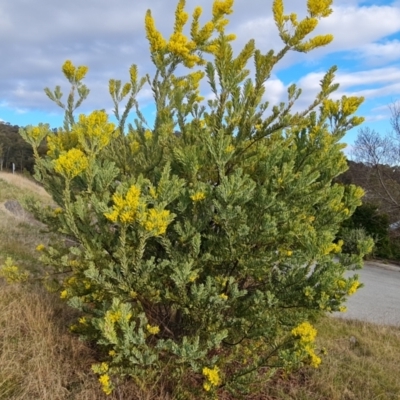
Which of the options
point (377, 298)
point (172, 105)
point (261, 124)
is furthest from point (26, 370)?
point (377, 298)

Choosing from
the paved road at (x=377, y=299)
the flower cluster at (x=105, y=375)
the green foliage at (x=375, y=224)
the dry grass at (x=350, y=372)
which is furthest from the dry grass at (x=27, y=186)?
the flower cluster at (x=105, y=375)

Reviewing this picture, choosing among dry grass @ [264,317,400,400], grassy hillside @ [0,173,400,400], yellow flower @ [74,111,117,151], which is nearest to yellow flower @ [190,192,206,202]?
yellow flower @ [74,111,117,151]

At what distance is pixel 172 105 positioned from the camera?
2.70 meters

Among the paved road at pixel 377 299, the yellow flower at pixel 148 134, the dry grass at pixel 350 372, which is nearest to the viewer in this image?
the yellow flower at pixel 148 134

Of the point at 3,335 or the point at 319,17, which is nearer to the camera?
the point at 319,17

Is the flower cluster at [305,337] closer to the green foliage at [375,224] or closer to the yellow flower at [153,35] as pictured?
the yellow flower at [153,35]

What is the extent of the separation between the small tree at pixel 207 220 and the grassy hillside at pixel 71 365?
0.92 feet

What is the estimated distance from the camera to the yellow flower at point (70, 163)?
2.18m

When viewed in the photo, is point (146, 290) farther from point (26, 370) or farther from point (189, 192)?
point (26, 370)

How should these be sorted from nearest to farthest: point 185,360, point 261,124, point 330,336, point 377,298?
point 185,360, point 261,124, point 330,336, point 377,298

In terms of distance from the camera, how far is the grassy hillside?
261 cm

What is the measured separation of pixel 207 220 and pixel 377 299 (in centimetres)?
602

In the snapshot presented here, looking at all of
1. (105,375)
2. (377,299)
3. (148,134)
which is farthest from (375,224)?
(105,375)

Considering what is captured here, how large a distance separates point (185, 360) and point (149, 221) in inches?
29.9
